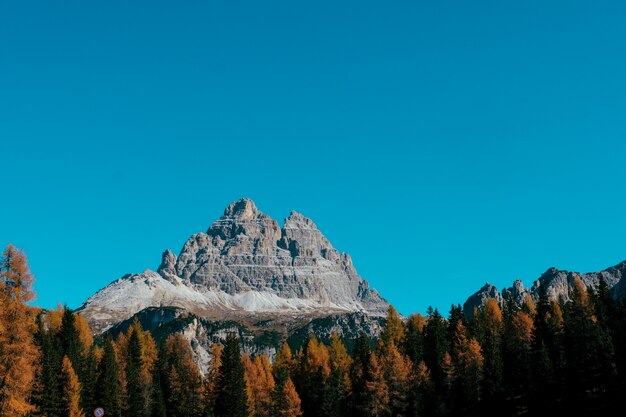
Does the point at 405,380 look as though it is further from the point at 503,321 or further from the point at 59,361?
the point at 59,361

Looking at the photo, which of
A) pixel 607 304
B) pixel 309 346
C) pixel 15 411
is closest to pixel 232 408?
pixel 309 346

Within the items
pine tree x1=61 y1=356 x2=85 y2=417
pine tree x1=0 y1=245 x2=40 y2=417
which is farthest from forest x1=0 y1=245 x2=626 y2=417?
pine tree x1=0 y1=245 x2=40 y2=417

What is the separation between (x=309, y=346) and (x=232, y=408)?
29.3m

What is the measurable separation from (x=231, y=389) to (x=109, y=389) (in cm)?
1772

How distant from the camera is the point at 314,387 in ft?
390

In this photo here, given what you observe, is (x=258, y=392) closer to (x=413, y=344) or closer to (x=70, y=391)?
(x=413, y=344)

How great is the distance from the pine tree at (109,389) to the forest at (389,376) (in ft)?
0.53

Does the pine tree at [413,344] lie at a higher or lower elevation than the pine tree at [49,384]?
higher

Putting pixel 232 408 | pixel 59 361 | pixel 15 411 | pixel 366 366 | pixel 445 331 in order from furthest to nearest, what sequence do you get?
pixel 445 331, pixel 366 366, pixel 232 408, pixel 59 361, pixel 15 411

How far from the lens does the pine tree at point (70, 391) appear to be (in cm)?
8519

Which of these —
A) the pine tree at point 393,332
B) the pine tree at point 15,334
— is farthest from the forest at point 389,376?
the pine tree at point 15,334

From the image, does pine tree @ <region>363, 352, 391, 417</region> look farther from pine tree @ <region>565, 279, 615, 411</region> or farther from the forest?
pine tree @ <region>565, 279, 615, 411</region>

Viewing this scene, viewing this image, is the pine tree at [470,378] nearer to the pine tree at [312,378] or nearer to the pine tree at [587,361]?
the pine tree at [587,361]

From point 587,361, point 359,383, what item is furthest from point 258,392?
point 587,361
